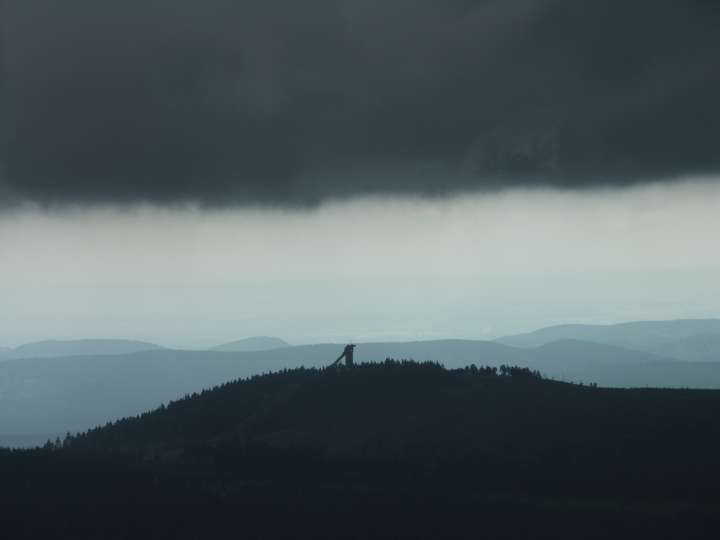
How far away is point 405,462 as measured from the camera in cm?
17962

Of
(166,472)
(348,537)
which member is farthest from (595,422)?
(166,472)

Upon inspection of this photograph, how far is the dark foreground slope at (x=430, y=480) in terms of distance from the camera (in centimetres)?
A: 14825

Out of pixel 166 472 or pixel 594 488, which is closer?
pixel 594 488

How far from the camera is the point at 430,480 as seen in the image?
6732 inches

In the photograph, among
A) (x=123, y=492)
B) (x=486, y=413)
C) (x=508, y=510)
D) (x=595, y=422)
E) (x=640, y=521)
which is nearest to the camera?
(x=640, y=521)

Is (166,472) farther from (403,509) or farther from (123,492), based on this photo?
(403,509)

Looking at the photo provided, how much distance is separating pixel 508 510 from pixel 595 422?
37292 millimetres

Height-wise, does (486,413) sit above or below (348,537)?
above

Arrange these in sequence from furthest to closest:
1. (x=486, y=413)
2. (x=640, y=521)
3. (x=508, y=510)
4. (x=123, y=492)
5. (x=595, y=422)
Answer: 1. (x=486, y=413)
2. (x=595, y=422)
3. (x=123, y=492)
4. (x=508, y=510)
5. (x=640, y=521)

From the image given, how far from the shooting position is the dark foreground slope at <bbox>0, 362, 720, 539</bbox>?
148250 mm

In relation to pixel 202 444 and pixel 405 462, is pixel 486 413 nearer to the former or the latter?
pixel 405 462

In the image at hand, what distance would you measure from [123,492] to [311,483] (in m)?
27.0

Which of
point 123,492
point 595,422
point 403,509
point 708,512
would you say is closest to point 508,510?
point 403,509

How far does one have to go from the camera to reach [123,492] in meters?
169
